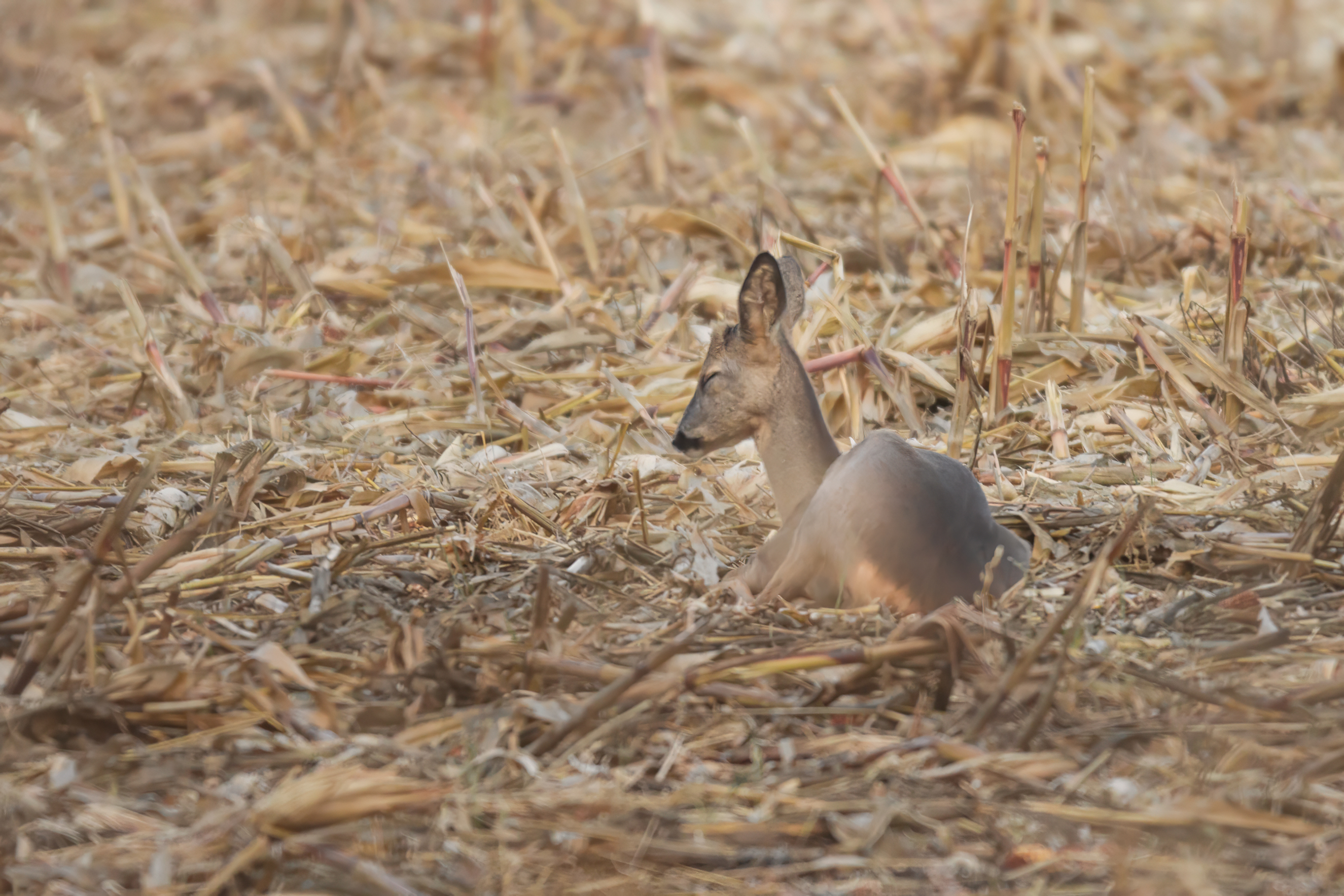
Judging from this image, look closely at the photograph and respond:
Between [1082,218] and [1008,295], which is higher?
[1082,218]

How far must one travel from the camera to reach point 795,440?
12.9 ft

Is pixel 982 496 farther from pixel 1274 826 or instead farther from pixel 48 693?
pixel 48 693

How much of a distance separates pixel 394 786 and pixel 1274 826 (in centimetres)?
152

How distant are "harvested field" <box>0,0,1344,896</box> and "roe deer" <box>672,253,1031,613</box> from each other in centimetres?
11

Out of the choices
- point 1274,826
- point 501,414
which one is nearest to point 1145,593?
point 1274,826

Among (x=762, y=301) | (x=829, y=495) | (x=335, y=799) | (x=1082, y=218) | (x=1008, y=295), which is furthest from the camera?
(x=1082, y=218)

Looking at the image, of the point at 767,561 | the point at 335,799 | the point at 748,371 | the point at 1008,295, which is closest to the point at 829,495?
the point at 767,561

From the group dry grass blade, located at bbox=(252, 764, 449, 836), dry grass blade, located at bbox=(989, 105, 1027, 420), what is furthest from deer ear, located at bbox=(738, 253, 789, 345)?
dry grass blade, located at bbox=(252, 764, 449, 836)

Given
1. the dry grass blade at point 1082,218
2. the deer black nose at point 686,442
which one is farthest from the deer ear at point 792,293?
the dry grass blade at point 1082,218

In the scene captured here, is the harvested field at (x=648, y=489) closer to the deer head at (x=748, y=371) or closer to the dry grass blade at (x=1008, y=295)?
the dry grass blade at (x=1008, y=295)

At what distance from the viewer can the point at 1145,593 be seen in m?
3.41

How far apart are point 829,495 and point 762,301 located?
0.63 metres

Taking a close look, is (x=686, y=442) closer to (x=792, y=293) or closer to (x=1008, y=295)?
(x=792, y=293)

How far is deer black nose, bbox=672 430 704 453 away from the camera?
4.09 meters
